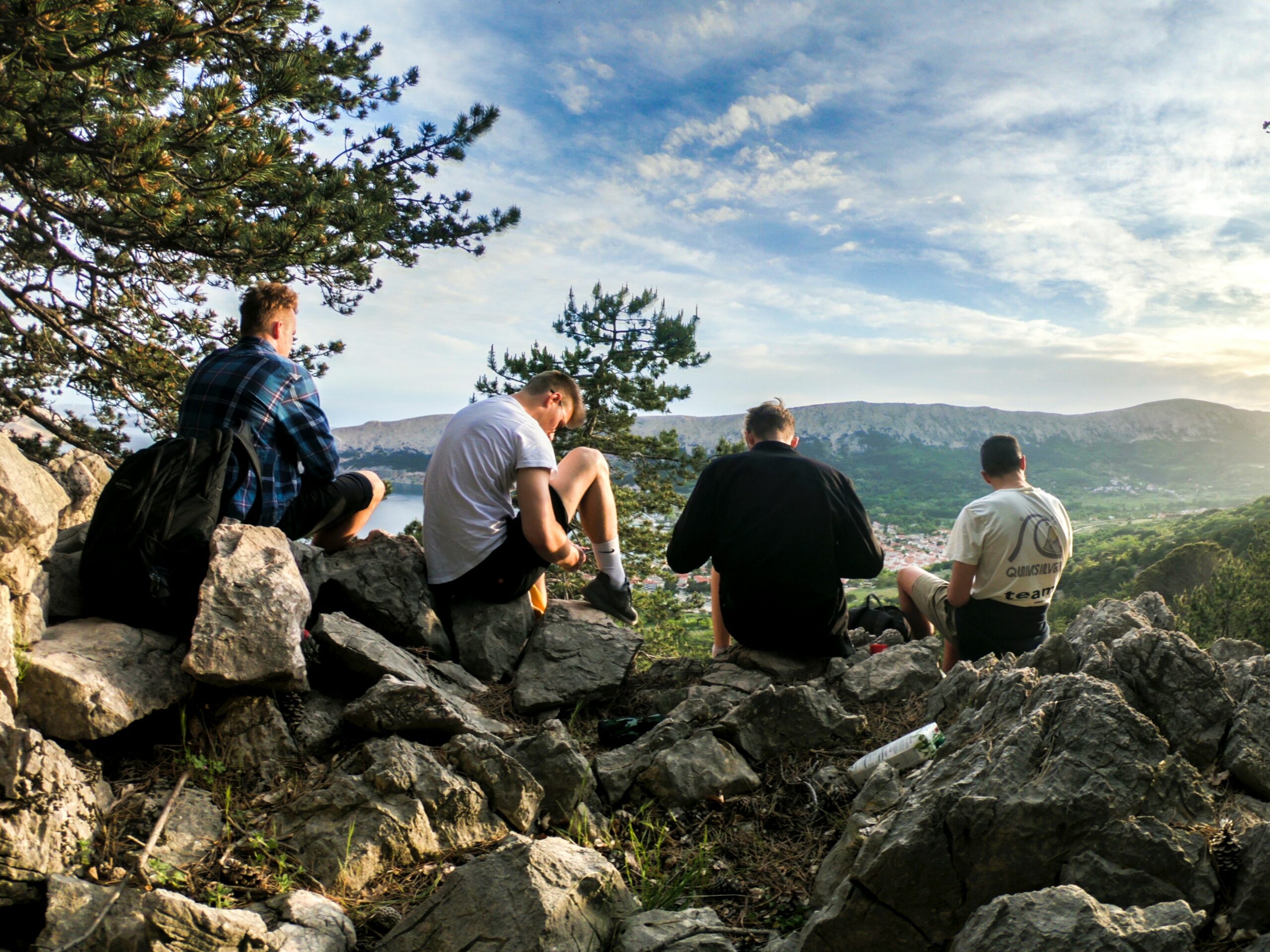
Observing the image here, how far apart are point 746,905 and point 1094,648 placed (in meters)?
1.90

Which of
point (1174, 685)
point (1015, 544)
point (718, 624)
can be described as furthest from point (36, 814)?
point (1015, 544)

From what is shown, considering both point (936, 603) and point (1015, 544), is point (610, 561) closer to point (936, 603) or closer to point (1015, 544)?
point (936, 603)

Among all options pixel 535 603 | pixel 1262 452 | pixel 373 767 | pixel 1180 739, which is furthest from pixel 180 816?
pixel 1262 452

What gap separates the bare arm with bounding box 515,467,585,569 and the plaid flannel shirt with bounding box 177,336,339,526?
1074mm

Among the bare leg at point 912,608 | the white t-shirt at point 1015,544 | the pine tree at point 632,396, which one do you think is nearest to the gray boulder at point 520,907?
the white t-shirt at point 1015,544

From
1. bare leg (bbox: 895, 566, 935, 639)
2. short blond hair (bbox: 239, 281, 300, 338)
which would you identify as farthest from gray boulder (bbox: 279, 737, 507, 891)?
bare leg (bbox: 895, 566, 935, 639)

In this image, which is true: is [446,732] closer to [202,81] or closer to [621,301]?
[202,81]

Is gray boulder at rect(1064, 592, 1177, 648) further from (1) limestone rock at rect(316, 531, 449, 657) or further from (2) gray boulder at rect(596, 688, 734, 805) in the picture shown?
(1) limestone rock at rect(316, 531, 449, 657)

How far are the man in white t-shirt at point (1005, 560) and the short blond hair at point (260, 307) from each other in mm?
4410

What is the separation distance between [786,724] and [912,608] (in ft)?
9.77

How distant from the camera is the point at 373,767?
293 cm

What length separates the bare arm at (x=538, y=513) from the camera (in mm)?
4461

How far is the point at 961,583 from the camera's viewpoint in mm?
5414

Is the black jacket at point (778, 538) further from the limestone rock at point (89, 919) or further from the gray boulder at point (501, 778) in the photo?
the limestone rock at point (89, 919)
